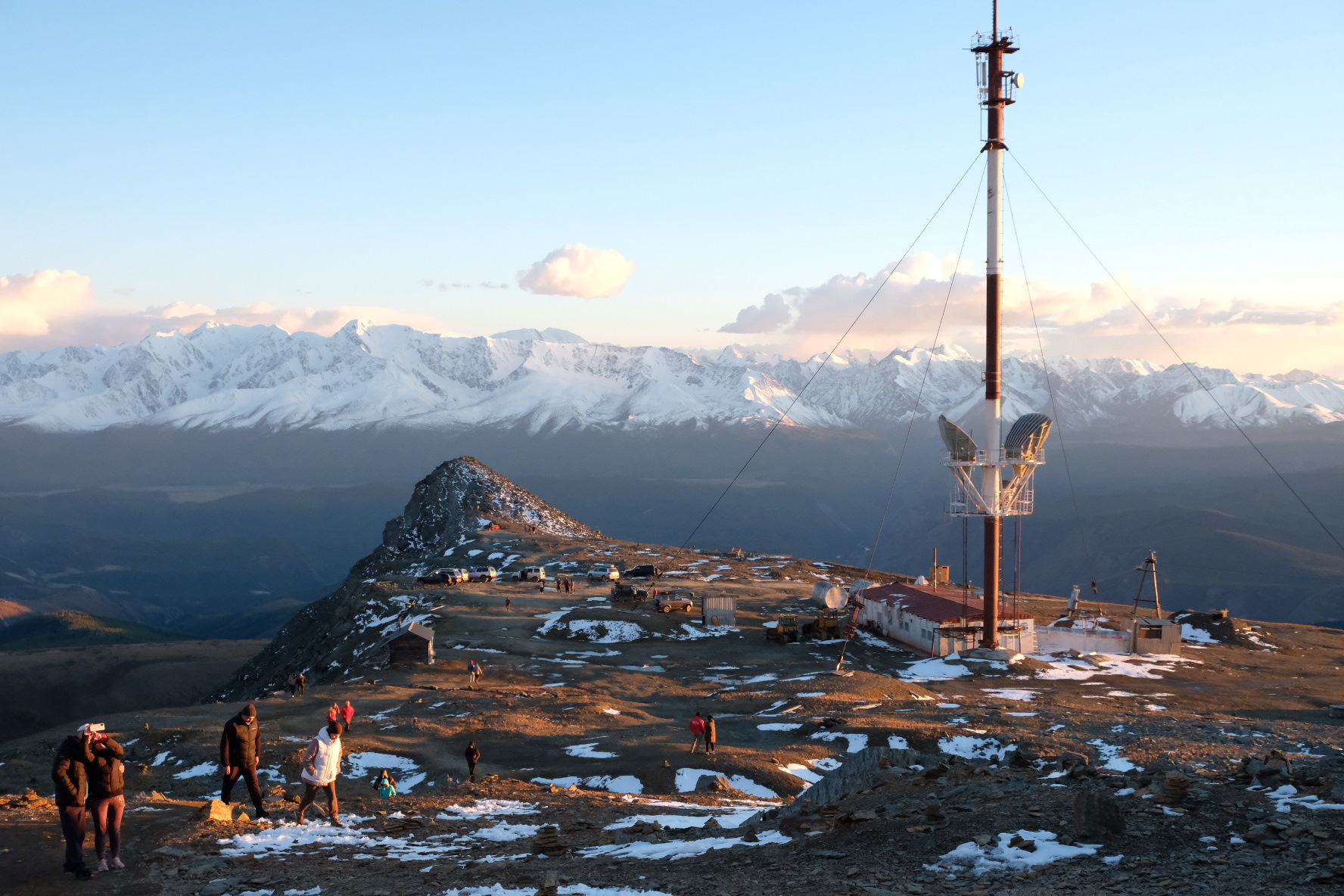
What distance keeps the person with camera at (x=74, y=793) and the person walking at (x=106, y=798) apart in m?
0.08

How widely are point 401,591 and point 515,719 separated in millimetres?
43558

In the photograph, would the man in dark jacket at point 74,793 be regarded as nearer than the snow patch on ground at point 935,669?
Yes

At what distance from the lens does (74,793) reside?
13.8 meters

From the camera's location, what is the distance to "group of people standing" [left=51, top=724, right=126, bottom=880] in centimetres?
1377

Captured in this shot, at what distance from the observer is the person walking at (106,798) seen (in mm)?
13984

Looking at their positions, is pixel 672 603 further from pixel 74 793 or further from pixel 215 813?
pixel 74 793

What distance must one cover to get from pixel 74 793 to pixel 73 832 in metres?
0.59

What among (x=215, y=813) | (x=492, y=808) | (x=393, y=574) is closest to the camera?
(x=215, y=813)

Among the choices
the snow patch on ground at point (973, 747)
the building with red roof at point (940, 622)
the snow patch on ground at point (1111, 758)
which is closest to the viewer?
the snow patch on ground at point (1111, 758)

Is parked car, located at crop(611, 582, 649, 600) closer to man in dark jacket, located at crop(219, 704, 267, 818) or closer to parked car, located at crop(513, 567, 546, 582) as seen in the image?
parked car, located at crop(513, 567, 546, 582)

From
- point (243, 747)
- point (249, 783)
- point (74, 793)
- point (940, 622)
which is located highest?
point (74, 793)

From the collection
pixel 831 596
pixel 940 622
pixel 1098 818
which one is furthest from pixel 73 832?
pixel 831 596

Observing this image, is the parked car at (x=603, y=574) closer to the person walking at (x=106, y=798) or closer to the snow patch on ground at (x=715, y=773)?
the snow patch on ground at (x=715, y=773)

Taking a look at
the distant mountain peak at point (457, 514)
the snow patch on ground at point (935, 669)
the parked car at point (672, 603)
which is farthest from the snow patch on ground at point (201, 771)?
the distant mountain peak at point (457, 514)
